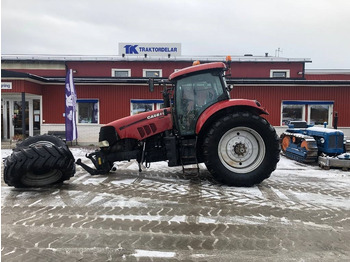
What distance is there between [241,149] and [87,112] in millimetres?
11124

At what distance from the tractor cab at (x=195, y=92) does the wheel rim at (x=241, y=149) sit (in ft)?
2.31

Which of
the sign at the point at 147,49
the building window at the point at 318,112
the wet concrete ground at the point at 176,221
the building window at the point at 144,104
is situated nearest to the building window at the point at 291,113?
the building window at the point at 318,112

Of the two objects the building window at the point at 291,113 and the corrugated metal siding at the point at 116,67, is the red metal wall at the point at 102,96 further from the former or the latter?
the building window at the point at 291,113

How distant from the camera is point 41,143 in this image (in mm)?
5875

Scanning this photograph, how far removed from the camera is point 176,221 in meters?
3.99

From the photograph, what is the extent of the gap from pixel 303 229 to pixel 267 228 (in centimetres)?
44

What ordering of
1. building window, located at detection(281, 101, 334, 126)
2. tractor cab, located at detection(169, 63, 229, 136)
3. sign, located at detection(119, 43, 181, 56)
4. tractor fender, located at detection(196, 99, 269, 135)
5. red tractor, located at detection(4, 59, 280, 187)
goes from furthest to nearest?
sign, located at detection(119, 43, 181, 56) → building window, located at detection(281, 101, 334, 126) → tractor cab, located at detection(169, 63, 229, 136) → tractor fender, located at detection(196, 99, 269, 135) → red tractor, located at detection(4, 59, 280, 187)

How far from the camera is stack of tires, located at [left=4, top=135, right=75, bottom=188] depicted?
5.22m

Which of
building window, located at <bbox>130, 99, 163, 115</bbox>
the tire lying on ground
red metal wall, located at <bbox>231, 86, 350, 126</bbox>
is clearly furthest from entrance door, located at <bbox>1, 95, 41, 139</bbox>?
the tire lying on ground

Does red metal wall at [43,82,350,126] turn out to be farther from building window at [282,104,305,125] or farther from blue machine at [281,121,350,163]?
blue machine at [281,121,350,163]

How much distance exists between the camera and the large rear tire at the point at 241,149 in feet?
18.6

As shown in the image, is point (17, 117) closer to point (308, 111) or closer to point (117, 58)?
point (117, 58)

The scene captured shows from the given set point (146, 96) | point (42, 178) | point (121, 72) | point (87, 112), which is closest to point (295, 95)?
point (146, 96)

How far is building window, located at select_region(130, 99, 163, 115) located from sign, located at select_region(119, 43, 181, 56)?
6977mm
